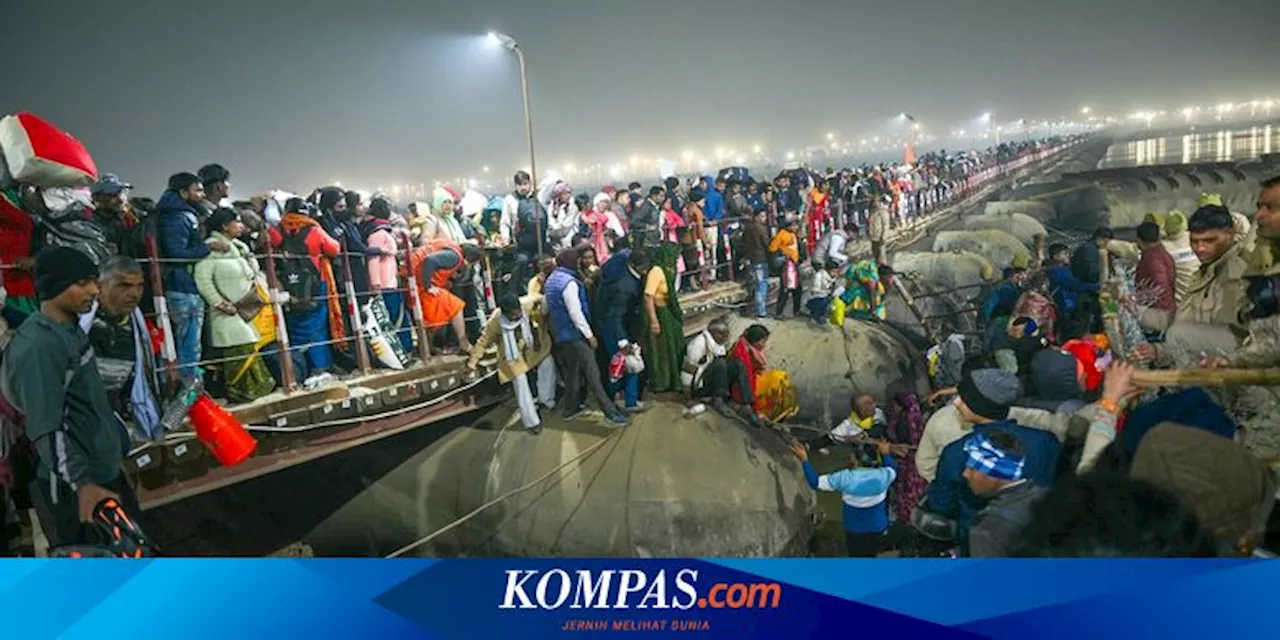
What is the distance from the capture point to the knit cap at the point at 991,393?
2.00 m

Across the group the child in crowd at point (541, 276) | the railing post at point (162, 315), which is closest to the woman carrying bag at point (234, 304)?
the railing post at point (162, 315)

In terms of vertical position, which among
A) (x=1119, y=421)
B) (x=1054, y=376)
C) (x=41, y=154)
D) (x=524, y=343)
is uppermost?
(x=41, y=154)

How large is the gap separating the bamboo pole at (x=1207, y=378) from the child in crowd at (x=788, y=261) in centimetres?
103

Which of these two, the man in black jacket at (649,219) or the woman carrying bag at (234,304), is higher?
A: the man in black jacket at (649,219)

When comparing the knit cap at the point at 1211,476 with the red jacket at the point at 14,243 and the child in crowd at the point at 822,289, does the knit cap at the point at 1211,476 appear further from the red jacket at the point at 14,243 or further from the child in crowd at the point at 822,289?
the red jacket at the point at 14,243

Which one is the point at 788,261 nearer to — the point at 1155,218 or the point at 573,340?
the point at 573,340

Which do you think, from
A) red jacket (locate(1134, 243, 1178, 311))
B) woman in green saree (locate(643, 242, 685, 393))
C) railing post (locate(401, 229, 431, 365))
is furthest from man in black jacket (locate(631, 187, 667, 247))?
red jacket (locate(1134, 243, 1178, 311))

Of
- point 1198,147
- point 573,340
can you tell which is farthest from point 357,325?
point 1198,147

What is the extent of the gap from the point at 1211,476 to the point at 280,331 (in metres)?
2.90

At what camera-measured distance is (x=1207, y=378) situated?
1.89m

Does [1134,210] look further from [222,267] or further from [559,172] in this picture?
[222,267]

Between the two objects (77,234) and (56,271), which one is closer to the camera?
(56,271)

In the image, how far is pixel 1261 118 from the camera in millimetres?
2123

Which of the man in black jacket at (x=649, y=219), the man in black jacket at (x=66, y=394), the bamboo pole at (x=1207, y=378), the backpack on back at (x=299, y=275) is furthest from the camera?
the man in black jacket at (x=649, y=219)
